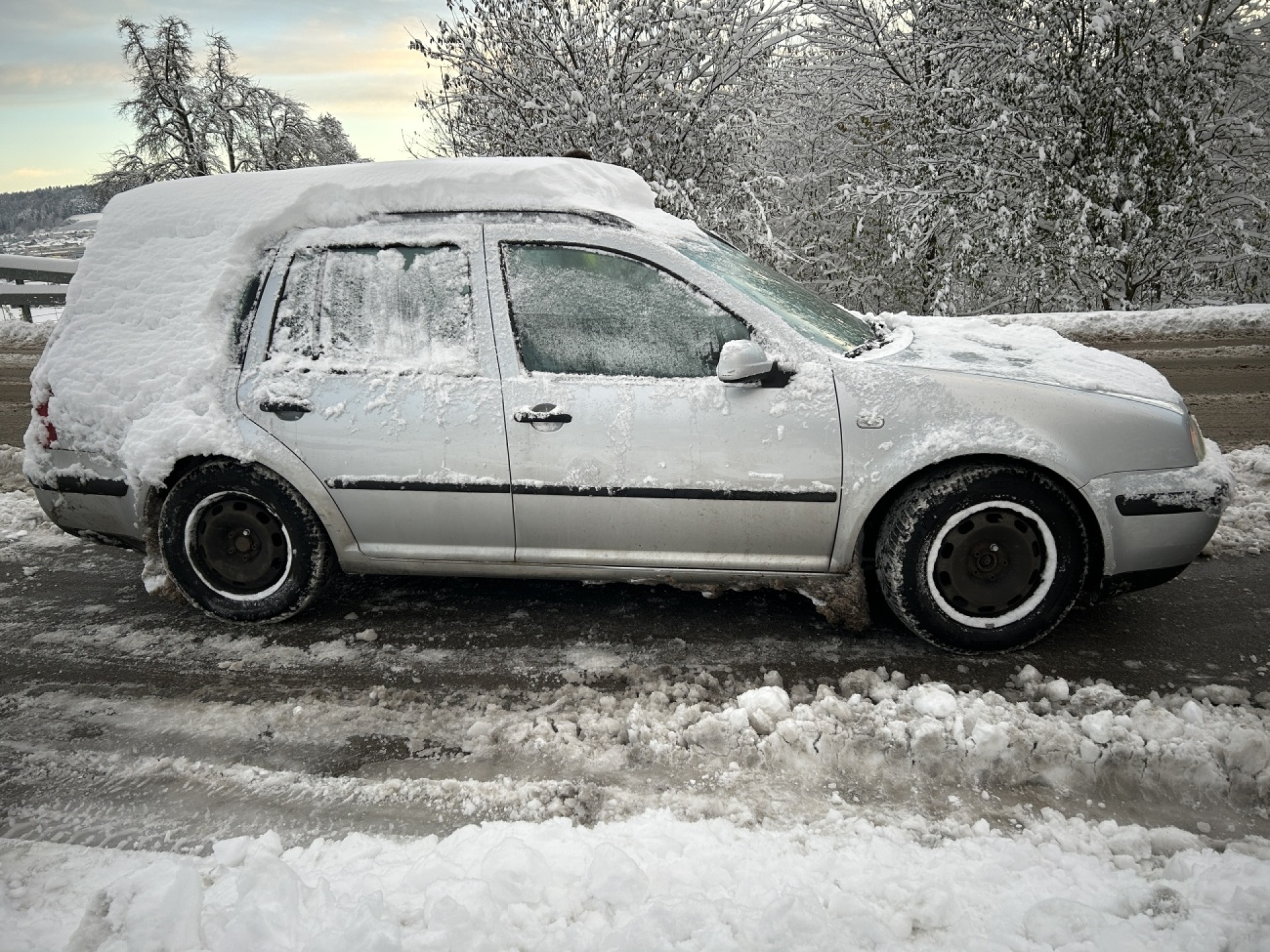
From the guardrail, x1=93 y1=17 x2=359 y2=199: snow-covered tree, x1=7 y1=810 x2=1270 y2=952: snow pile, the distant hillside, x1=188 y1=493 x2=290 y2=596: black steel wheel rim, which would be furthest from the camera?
the distant hillside

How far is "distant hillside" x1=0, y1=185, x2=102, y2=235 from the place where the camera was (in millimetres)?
47150

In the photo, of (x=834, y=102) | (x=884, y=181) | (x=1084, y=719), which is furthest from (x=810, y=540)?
(x=834, y=102)

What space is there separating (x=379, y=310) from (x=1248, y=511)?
4.54 m

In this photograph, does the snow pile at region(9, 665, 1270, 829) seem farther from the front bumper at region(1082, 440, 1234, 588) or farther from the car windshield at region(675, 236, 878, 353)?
the car windshield at region(675, 236, 878, 353)

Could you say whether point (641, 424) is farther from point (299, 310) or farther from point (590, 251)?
point (299, 310)

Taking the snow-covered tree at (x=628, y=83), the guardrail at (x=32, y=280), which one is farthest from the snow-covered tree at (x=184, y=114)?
the snow-covered tree at (x=628, y=83)

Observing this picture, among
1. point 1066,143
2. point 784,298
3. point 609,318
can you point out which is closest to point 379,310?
point 609,318

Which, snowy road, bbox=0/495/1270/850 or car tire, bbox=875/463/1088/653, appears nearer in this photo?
snowy road, bbox=0/495/1270/850

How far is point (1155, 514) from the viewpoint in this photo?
10.1 feet

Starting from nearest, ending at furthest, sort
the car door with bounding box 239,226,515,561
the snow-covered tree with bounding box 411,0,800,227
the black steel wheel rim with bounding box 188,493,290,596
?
the car door with bounding box 239,226,515,561 < the black steel wheel rim with bounding box 188,493,290,596 < the snow-covered tree with bounding box 411,0,800,227

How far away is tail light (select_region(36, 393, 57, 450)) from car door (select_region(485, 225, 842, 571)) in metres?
2.02

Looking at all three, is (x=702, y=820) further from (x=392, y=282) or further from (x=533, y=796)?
(x=392, y=282)

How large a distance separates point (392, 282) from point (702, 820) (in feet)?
7.85

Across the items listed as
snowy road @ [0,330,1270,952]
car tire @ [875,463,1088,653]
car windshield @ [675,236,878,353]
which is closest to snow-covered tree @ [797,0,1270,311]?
car windshield @ [675,236,878,353]
